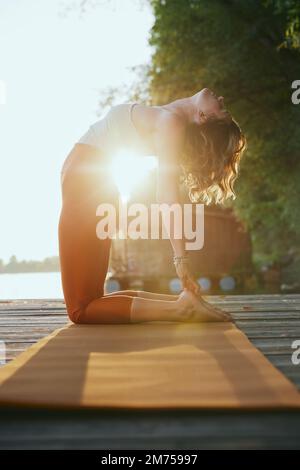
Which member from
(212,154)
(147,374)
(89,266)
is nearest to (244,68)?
(212,154)

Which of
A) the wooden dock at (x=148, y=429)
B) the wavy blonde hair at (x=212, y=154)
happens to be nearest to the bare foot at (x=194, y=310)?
the wavy blonde hair at (x=212, y=154)

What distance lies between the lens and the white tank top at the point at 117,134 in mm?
3705

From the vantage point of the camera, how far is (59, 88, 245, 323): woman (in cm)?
348

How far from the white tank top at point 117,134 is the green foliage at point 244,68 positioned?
385 inches

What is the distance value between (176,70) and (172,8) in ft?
5.04

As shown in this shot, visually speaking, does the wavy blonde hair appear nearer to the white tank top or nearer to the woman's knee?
the white tank top

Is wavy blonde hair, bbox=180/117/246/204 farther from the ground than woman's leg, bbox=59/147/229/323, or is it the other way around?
wavy blonde hair, bbox=180/117/246/204

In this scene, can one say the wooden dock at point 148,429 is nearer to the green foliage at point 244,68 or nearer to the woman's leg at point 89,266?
the woman's leg at point 89,266

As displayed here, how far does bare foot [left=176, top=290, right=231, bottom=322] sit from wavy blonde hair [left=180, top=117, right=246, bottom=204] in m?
0.87

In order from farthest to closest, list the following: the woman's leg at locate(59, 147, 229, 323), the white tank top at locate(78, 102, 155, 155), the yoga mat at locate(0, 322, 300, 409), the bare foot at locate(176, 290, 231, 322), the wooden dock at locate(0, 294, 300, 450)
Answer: the white tank top at locate(78, 102, 155, 155) < the woman's leg at locate(59, 147, 229, 323) < the bare foot at locate(176, 290, 231, 322) < the yoga mat at locate(0, 322, 300, 409) < the wooden dock at locate(0, 294, 300, 450)

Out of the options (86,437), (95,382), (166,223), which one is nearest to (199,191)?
(166,223)

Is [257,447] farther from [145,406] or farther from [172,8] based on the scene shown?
[172,8]

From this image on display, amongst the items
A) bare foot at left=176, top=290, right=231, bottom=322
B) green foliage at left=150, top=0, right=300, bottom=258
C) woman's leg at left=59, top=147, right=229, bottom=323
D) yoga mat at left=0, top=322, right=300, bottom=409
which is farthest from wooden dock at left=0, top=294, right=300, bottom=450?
green foliage at left=150, top=0, right=300, bottom=258

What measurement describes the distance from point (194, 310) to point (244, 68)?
1081 cm
